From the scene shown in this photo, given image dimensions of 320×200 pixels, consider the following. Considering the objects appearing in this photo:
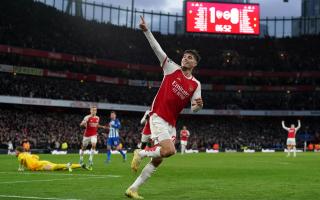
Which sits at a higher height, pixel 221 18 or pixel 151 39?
pixel 221 18

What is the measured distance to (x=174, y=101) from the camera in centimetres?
1010

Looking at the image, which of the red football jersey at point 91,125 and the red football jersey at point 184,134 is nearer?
the red football jersey at point 91,125

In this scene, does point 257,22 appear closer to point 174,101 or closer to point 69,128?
point 69,128

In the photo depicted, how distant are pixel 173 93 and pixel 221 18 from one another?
215 feet

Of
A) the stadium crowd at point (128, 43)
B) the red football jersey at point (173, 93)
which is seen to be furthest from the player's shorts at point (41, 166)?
the stadium crowd at point (128, 43)

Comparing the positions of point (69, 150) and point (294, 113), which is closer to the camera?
point (69, 150)

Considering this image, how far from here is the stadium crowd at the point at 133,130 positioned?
180ft

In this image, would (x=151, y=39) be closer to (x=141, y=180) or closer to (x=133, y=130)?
(x=141, y=180)

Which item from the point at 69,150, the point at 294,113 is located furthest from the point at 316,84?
the point at 69,150

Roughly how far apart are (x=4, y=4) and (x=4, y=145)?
76.2ft

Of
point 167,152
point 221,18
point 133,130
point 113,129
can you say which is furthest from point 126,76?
point 167,152

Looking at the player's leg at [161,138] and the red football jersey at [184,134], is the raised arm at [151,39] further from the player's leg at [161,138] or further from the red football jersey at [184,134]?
the red football jersey at [184,134]

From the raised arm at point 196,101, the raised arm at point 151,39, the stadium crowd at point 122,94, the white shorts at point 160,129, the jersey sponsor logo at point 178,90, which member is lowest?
the white shorts at point 160,129

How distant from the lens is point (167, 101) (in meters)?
10.1
